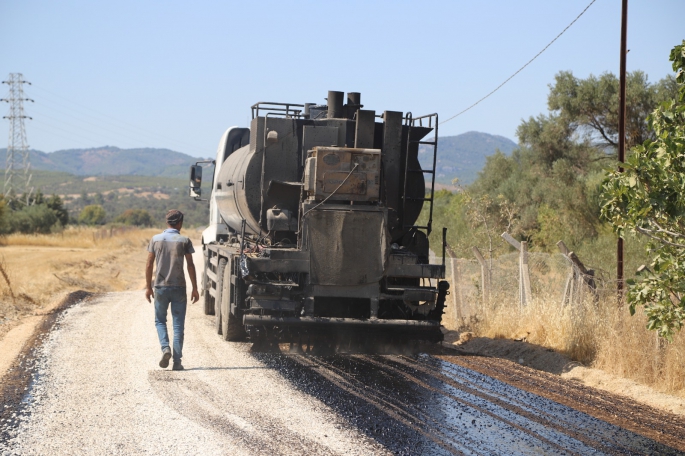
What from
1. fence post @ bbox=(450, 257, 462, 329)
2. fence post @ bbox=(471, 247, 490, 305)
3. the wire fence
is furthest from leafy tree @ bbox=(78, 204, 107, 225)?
fence post @ bbox=(471, 247, 490, 305)

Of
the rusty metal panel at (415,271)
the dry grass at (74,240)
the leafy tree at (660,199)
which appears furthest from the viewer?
the dry grass at (74,240)

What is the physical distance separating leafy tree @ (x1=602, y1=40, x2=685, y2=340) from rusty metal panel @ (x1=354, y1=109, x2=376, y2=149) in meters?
3.82

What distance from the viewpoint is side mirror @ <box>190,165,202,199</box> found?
1825cm

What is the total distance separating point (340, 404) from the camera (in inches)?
321

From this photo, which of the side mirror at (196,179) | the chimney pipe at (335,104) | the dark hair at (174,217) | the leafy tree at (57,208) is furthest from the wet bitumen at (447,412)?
the leafy tree at (57,208)

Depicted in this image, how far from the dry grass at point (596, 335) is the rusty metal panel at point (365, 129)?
4227 millimetres

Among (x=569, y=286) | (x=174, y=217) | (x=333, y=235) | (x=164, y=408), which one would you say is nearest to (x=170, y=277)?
(x=174, y=217)

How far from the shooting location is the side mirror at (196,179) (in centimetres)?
1825

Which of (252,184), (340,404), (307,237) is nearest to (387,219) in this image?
(307,237)

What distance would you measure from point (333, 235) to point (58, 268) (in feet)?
75.2

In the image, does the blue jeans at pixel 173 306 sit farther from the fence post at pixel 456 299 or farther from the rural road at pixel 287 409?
the fence post at pixel 456 299

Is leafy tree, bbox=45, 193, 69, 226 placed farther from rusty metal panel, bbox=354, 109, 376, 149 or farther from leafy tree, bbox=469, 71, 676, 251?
rusty metal panel, bbox=354, 109, 376, 149

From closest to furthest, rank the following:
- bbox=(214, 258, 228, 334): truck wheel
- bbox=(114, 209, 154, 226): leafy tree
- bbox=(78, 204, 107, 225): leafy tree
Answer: bbox=(214, 258, 228, 334): truck wheel, bbox=(78, 204, 107, 225): leafy tree, bbox=(114, 209, 154, 226): leafy tree

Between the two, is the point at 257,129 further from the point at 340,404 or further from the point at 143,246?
the point at 143,246
